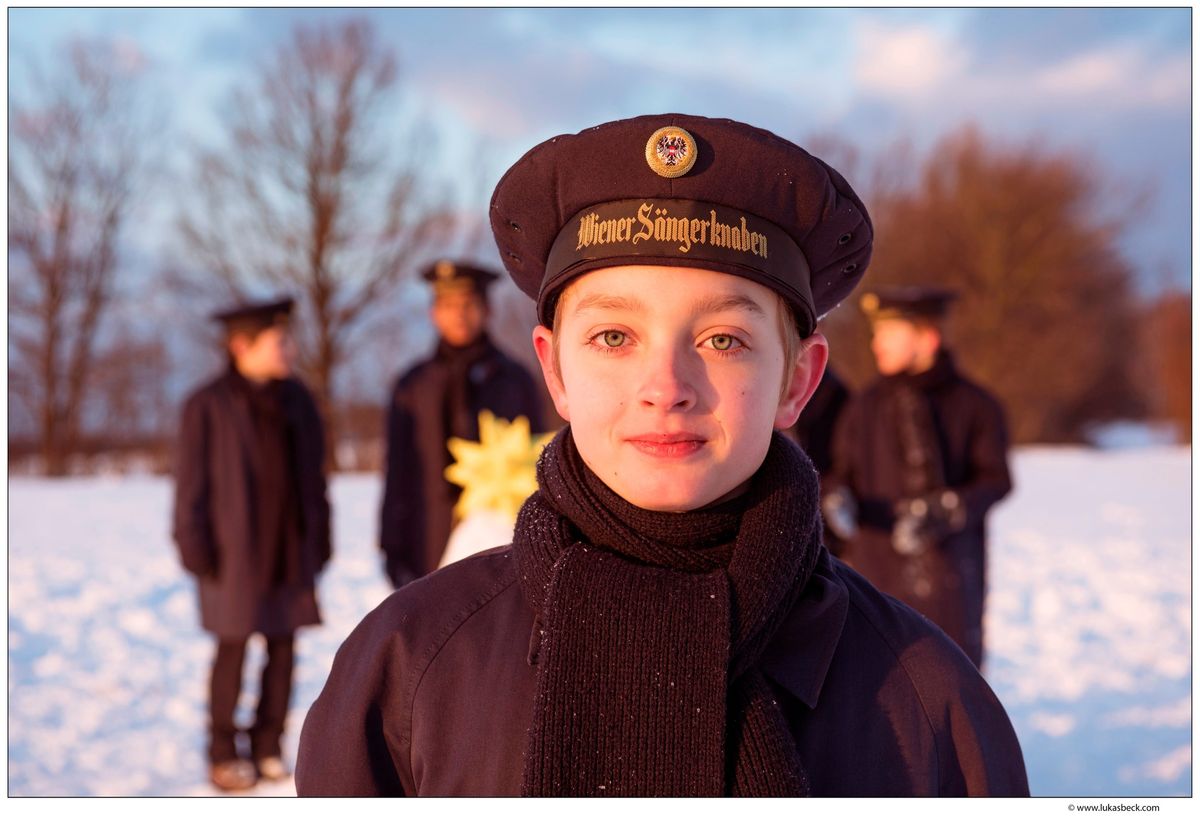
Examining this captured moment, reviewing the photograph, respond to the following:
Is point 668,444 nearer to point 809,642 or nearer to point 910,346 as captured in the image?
point 809,642

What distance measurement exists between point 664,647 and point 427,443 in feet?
14.9

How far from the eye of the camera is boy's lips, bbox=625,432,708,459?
4.88 ft

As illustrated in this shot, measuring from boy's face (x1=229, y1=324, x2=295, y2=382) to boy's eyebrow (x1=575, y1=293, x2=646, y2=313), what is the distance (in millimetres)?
4188

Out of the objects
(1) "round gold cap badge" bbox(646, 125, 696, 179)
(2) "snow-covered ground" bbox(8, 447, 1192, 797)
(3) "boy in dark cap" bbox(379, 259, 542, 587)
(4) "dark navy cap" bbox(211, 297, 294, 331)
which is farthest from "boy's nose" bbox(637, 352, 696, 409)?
(3) "boy in dark cap" bbox(379, 259, 542, 587)

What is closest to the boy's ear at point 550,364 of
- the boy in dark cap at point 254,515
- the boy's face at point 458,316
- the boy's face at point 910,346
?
the boy in dark cap at point 254,515

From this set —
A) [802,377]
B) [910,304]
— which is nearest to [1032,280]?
[910,304]

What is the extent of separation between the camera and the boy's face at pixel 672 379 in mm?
1482

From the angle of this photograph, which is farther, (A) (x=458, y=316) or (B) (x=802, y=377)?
(A) (x=458, y=316)

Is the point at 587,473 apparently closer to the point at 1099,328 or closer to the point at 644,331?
the point at 644,331

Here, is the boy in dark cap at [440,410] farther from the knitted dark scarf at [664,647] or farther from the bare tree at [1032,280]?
the bare tree at [1032,280]

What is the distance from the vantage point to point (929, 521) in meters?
5.30

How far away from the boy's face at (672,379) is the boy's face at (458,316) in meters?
4.50
